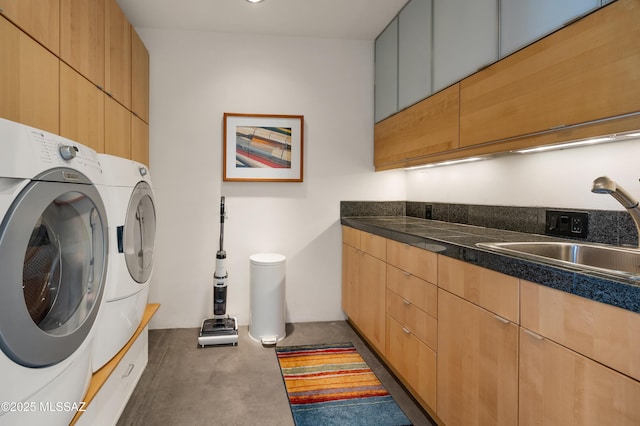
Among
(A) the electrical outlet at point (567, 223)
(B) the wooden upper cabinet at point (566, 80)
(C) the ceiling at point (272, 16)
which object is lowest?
(A) the electrical outlet at point (567, 223)

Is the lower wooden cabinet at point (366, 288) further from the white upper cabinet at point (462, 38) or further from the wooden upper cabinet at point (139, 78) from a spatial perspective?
the wooden upper cabinet at point (139, 78)

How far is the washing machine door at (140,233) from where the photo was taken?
181 cm

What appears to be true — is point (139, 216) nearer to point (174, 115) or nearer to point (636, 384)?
point (174, 115)

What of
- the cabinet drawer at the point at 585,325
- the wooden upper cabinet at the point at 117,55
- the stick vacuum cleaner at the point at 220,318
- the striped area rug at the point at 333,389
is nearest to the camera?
the cabinet drawer at the point at 585,325

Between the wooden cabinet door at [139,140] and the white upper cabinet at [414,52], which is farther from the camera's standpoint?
the wooden cabinet door at [139,140]

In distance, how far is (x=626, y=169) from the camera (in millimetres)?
1527

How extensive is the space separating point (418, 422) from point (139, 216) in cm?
180

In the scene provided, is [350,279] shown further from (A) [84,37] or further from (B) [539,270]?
(A) [84,37]

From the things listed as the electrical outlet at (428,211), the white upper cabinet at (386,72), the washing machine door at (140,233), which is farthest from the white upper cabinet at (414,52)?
the washing machine door at (140,233)

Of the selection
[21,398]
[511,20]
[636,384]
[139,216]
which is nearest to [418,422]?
[636,384]

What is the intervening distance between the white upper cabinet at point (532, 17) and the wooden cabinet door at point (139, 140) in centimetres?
240

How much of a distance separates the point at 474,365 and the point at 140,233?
5.70 ft

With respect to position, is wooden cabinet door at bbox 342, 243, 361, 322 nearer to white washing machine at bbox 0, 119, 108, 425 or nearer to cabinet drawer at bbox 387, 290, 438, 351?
cabinet drawer at bbox 387, 290, 438, 351

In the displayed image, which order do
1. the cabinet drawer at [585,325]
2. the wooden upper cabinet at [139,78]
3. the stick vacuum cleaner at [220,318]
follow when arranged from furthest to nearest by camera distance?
the stick vacuum cleaner at [220,318], the wooden upper cabinet at [139,78], the cabinet drawer at [585,325]
